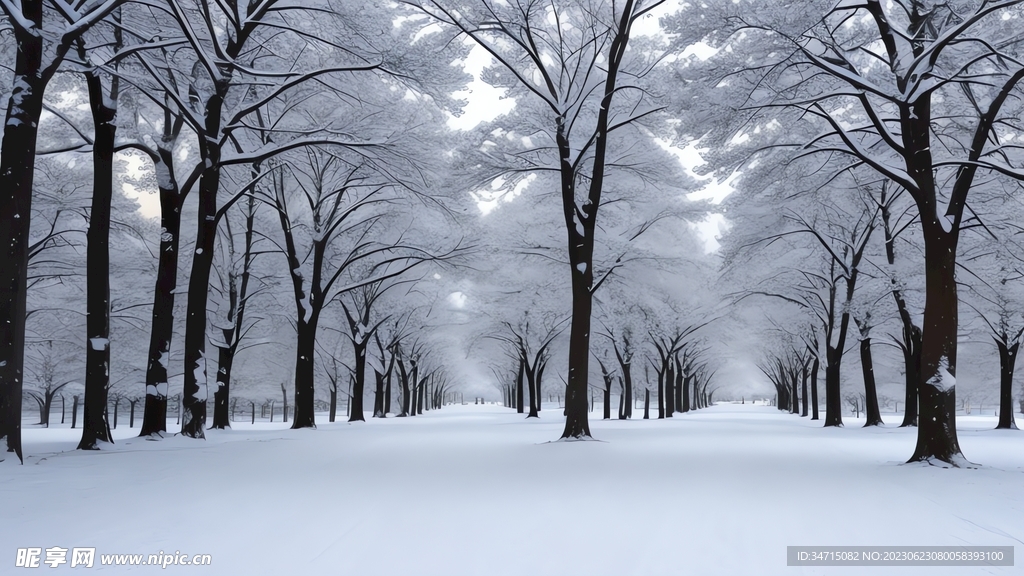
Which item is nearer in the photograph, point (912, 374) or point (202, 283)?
point (202, 283)

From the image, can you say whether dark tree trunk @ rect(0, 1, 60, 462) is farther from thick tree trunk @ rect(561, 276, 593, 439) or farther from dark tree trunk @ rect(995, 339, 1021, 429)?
dark tree trunk @ rect(995, 339, 1021, 429)

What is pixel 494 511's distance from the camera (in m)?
6.70

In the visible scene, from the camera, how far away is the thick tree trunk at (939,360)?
11.1m

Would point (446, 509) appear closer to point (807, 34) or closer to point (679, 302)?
point (807, 34)

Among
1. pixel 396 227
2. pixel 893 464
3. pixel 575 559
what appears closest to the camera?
pixel 575 559

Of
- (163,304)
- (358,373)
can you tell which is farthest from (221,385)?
(358,373)

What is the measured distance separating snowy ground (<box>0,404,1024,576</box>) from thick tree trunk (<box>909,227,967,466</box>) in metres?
0.57

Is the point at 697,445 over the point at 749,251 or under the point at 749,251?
under

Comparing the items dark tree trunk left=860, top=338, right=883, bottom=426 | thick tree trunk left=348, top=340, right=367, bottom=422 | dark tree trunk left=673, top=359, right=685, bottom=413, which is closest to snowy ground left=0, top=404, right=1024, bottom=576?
dark tree trunk left=860, top=338, right=883, bottom=426

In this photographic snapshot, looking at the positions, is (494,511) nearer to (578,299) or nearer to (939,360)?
(939,360)

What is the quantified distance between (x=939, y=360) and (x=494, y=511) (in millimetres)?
8594

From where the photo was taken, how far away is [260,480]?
8.71 metres

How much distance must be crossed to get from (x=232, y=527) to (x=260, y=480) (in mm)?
2974

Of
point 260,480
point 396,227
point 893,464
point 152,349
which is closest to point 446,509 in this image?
point 260,480
